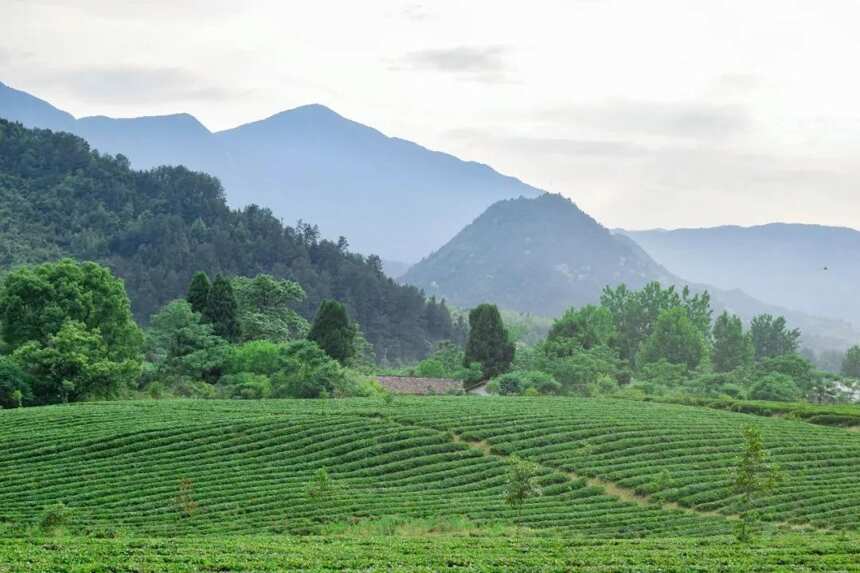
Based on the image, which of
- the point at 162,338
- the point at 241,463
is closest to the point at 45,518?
the point at 241,463

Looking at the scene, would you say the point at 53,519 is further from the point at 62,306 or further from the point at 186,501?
the point at 62,306

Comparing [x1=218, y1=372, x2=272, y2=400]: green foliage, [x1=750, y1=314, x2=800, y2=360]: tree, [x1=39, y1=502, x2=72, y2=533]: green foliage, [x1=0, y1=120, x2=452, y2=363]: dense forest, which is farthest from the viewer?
[x1=0, y1=120, x2=452, y2=363]: dense forest

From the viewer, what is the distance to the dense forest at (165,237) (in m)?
117

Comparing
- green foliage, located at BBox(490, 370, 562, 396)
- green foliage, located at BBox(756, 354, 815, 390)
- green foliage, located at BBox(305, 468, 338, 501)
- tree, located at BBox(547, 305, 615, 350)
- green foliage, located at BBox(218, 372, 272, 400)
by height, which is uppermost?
tree, located at BBox(547, 305, 615, 350)

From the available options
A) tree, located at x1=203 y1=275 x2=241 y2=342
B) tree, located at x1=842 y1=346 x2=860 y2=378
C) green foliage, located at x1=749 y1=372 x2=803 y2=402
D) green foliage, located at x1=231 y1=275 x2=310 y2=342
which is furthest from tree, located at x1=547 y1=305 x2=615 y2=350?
tree, located at x1=842 y1=346 x2=860 y2=378

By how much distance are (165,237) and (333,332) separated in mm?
62221

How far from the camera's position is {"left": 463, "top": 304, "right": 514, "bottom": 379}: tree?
260 ft

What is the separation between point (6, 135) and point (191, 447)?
114m

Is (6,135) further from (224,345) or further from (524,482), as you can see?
(524,482)

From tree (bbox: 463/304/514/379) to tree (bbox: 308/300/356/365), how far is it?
12757mm

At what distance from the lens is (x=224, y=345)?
6562 cm

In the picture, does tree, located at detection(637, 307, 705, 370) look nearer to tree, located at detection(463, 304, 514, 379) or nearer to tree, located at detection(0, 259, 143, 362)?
tree, located at detection(463, 304, 514, 379)

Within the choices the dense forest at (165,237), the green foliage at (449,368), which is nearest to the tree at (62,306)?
the green foliage at (449,368)

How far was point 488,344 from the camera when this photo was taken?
79500 millimetres
